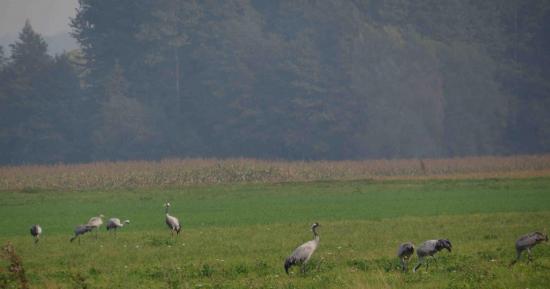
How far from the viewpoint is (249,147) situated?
302 ft

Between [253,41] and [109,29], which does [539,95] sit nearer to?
[253,41]

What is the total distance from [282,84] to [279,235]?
64.6 m

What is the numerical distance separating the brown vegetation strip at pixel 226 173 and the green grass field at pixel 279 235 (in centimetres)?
481

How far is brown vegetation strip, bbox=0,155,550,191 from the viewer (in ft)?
178

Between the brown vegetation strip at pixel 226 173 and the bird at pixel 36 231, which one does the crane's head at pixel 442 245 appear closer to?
the bird at pixel 36 231

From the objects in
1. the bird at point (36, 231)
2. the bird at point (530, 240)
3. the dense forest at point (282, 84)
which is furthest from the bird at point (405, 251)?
the dense forest at point (282, 84)

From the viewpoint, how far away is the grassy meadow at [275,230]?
61.2 feet

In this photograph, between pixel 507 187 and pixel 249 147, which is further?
pixel 249 147

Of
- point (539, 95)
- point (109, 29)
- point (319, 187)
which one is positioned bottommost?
point (319, 187)

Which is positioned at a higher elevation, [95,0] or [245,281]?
[95,0]

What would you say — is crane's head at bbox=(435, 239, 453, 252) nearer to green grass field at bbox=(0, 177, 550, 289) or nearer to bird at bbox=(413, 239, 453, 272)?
bird at bbox=(413, 239, 453, 272)

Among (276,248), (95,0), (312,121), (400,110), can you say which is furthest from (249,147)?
(276,248)

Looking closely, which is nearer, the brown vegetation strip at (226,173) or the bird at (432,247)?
the bird at (432,247)

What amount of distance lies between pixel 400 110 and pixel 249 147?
51.5 feet
